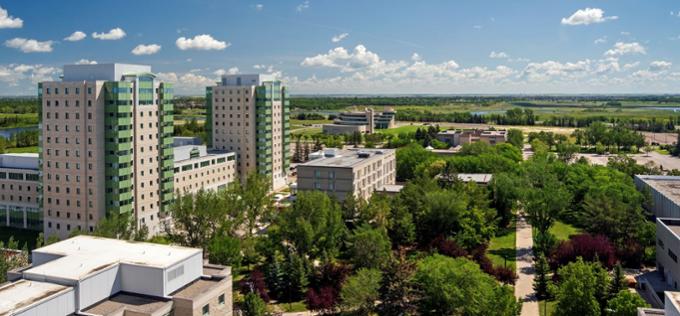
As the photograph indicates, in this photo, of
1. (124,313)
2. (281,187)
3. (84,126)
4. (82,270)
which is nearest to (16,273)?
(82,270)

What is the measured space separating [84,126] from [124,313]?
30906 mm

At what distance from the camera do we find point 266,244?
41.1m

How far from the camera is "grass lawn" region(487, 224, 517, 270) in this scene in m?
44.5

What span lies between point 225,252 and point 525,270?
2185 centimetres

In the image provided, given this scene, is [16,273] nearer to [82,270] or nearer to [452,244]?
[82,270]

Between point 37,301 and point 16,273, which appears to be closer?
point 37,301

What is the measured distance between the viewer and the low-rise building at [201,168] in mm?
63250

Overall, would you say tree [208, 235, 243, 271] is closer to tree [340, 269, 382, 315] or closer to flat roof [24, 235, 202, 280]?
flat roof [24, 235, 202, 280]

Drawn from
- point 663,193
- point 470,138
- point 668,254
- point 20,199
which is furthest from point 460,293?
point 470,138

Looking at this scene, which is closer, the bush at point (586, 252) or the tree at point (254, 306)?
the tree at point (254, 306)

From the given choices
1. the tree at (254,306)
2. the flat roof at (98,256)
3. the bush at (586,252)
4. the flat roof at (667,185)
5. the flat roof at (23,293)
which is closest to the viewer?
the flat roof at (23,293)

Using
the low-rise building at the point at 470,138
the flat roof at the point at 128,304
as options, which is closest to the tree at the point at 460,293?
the flat roof at the point at 128,304

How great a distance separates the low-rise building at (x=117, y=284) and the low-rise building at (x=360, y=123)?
407 feet

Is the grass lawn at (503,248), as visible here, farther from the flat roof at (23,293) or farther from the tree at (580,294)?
the flat roof at (23,293)
